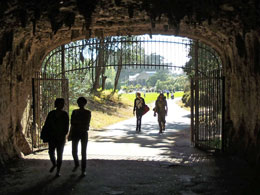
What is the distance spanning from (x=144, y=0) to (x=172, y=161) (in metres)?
4.05

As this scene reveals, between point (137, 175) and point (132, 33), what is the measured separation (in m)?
4.12

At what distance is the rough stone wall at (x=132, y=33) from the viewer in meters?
5.61

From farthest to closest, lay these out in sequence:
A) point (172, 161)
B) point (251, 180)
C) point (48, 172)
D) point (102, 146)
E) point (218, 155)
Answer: point (102, 146) → point (218, 155) → point (172, 161) → point (48, 172) → point (251, 180)

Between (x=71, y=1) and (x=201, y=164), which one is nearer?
(x=71, y=1)

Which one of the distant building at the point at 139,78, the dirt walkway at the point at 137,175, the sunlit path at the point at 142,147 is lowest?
the sunlit path at the point at 142,147

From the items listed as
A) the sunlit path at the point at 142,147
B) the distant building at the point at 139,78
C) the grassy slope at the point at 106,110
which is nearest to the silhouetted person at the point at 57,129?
the sunlit path at the point at 142,147

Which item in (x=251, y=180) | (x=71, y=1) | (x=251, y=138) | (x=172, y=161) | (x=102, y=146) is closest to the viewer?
(x=71, y=1)

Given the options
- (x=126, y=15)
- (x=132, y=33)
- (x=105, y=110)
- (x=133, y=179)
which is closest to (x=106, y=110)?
(x=105, y=110)

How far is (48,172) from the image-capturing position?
21.4 ft

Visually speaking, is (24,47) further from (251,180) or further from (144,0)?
(251,180)

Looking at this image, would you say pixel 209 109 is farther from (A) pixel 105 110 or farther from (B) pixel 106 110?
(B) pixel 106 110

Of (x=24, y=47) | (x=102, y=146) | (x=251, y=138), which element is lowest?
(x=102, y=146)

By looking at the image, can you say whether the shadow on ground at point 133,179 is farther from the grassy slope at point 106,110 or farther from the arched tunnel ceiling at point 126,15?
the grassy slope at point 106,110

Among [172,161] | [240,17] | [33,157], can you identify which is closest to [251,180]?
[172,161]
